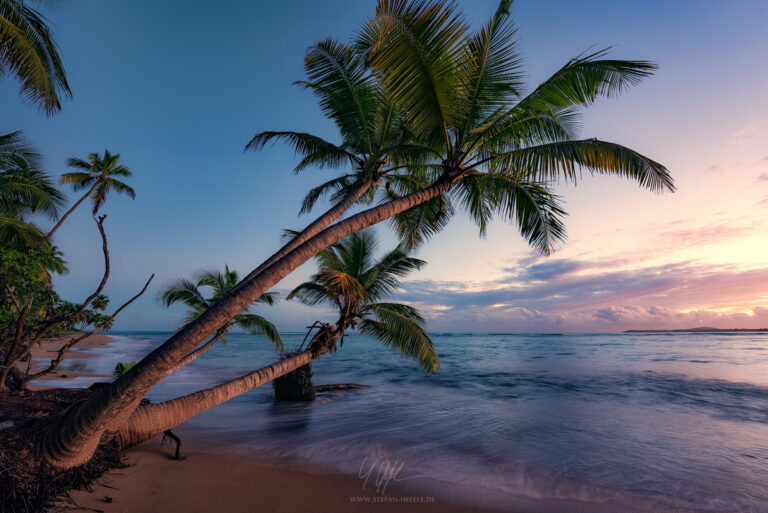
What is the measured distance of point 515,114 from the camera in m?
5.71

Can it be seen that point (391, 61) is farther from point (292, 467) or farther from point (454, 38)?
point (292, 467)

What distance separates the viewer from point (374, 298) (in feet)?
34.0

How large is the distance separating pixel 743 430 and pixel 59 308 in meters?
18.0

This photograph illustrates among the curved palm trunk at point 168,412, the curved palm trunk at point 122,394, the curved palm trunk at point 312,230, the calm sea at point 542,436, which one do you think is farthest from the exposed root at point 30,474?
the curved palm trunk at point 312,230

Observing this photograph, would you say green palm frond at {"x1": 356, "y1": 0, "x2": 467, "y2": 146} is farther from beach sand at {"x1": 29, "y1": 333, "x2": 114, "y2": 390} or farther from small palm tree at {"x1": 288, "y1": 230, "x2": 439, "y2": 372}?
beach sand at {"x1": 29, "y1": 333, "x2": 114, "y2": 390}

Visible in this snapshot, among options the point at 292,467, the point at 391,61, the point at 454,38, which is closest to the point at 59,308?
the point at 292,467

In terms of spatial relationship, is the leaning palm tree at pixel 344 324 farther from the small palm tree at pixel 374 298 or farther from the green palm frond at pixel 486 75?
the green palm frond at pixel 486 75

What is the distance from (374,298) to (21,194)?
1290 cm

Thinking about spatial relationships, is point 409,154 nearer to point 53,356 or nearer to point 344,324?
point 344,324

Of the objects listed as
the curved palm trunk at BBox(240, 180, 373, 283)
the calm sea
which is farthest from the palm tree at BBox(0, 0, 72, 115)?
the calm sea

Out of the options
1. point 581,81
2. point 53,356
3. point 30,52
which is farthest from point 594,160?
point 53,356

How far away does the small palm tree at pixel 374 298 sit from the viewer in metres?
8.59

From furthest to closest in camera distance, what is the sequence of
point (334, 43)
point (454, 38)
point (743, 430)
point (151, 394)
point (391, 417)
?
point (151, 394) < point (391, 417) < point (743, 430) < point (334, 43) < point (454, 38)

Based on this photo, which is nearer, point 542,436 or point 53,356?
point 542,436
